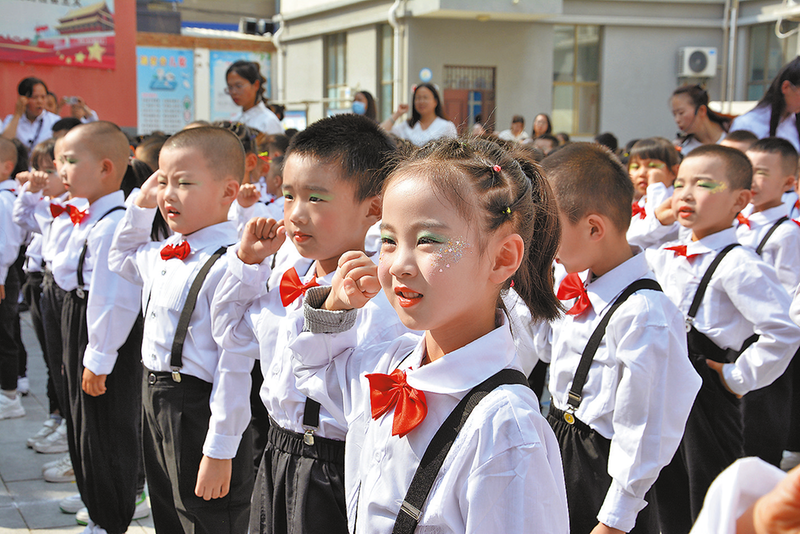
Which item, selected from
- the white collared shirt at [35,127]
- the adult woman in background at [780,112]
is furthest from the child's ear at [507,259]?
the white collared shirt at [35,127]

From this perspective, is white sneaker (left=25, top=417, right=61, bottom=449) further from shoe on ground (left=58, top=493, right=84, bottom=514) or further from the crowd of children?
shoe on ground (left=58, top=493, right=84, bottom=514)

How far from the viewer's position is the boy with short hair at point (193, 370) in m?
2.33

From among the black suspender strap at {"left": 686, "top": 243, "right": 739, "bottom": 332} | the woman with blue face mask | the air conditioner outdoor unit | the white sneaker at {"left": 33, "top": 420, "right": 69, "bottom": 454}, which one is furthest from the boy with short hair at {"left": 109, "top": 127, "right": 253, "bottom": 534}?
the air conditioner outdoor unit

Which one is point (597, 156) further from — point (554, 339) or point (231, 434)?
point (231, 434)

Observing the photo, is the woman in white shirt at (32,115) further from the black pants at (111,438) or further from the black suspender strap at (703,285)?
the black suspender strap at (703,285)

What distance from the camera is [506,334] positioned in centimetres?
138

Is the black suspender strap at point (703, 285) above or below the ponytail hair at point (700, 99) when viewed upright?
below

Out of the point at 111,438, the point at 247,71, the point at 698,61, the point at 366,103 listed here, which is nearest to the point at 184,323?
the point at 111,438

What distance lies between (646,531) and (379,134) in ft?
4.63

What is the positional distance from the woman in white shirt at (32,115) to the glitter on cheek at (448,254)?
782 cm

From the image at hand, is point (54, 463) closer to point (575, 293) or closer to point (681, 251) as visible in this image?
point (575, 293)

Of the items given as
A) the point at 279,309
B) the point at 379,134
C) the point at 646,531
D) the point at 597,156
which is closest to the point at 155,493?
the point at 279,309

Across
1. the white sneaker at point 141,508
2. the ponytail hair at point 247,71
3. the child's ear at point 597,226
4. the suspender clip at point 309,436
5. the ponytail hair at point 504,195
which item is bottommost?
the white sneaker at point 141,508

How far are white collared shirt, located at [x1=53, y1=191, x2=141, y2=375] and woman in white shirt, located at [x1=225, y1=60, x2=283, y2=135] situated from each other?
8.59 feet
